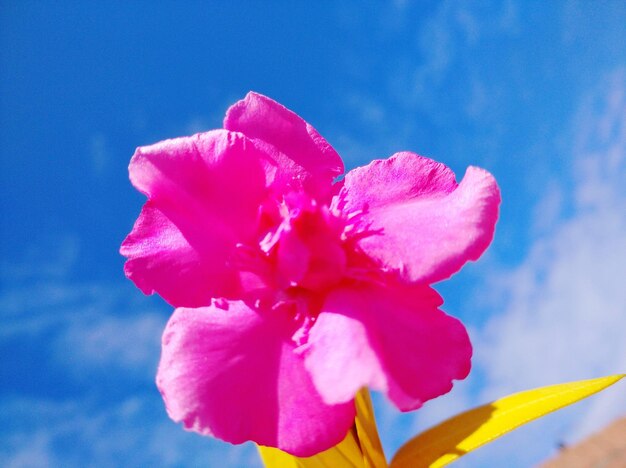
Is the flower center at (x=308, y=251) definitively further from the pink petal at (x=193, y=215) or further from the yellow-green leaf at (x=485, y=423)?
the yellow-green leaf at (x=485, y=423)

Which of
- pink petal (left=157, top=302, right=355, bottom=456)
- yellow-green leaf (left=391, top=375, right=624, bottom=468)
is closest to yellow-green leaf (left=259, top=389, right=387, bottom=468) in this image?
yellow-green leaf (left=391, top=375, right=624, bottom=468)

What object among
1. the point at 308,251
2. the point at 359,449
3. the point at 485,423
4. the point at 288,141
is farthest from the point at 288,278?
the point at 485,423

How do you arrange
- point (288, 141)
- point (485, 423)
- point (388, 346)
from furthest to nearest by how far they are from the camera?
point (485, 423) < point (288, 141) < point (388, 346)

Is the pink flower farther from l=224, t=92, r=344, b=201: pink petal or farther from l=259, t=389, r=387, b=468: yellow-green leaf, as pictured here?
l=259, t=389, r=387, b=468: yellow-green leaf

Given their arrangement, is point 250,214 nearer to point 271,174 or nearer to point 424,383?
point 271,174

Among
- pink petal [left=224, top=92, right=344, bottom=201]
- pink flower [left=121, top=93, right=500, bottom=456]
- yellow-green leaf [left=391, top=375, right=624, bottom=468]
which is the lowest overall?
yellow-green leaf [left=391, top=375, right=624, bottom=468]

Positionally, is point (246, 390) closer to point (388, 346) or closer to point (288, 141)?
point (388, 346)
